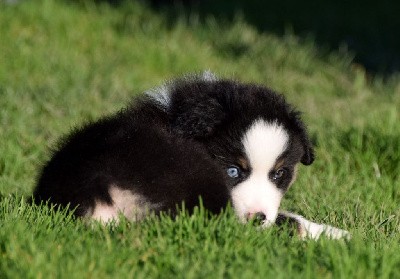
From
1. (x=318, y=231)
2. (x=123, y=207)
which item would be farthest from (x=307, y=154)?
(x=123, y=207)

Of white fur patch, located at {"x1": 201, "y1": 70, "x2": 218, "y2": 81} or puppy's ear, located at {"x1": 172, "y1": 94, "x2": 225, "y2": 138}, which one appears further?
white fur patch, located at {"x1": 201, "y1": 70, "x2": 218, "y2": 81}

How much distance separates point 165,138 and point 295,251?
83 cm

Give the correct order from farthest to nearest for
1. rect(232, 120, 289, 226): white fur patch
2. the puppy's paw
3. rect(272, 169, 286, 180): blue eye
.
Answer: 1. rect(272, 169, 286, 180): blue eye
2. rect(232, 120, 289, 226): white fur patch
3. the puppy's paw

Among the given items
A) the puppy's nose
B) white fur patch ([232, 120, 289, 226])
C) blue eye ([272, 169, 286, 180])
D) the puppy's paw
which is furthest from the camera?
blue eye ([272, 169, 286, 180])

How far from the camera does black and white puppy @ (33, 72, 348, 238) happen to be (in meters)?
3.81

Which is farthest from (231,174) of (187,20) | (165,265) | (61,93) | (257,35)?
(187,20)

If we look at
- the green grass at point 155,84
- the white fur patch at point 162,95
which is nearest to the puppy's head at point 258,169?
the green grass at point 155,84

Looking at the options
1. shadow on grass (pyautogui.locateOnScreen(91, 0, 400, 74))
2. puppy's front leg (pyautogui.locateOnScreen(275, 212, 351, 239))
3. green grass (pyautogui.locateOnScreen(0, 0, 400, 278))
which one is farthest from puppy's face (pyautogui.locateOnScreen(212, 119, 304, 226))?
shadow on grass (pyautogui.locateOnScreen(91, 0, 400, 74))

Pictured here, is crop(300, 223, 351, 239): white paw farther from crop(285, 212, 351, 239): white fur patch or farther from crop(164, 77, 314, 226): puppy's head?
crop(164, 77, 314, 226): puppy's head

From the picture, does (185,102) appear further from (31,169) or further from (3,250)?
(31,169)

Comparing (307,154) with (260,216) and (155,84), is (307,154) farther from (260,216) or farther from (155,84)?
(155,84)

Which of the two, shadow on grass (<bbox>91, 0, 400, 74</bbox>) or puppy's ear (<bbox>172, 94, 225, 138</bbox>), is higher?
shadow on grass (<bbox>91, 0, 400, 74</bbox>)

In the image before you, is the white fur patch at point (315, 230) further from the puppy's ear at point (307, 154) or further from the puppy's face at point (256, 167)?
the puppy's ear at point (307, 154)

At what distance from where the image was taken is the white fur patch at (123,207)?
3.78m
